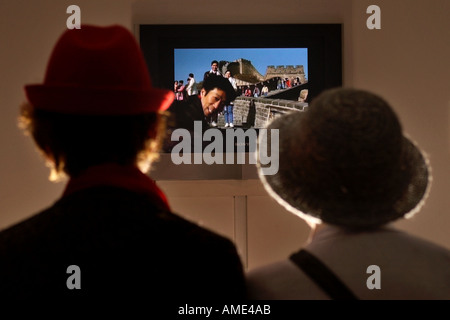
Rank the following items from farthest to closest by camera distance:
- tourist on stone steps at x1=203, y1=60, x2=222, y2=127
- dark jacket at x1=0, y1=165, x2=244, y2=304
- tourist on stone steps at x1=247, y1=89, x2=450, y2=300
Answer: tourist on stone steps at x1=203, y1=60, x2=222, y2=127
tourist on stone steps at x1=247, y1=89, x2=450, y2=300
dark jacket at x1=0, y1=165, x2=244, y2=304

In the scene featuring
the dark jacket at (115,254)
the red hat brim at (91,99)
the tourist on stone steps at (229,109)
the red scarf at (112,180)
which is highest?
the tourist on stone steps at (229,109)

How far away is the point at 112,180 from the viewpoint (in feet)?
2.70

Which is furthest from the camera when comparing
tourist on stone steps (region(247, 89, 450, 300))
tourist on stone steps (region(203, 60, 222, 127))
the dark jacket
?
tourist on stone steps (region(203, 60, 222, 127))

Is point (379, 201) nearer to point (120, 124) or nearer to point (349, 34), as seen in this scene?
point (120, 124)

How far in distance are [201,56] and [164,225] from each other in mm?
2893

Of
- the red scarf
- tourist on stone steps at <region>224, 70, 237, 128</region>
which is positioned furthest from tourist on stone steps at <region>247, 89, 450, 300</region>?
tourist on stone steps at <region>224, 70, 237, 128</region>

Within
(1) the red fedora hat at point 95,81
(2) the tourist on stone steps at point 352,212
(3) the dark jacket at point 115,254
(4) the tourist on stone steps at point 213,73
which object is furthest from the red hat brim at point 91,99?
(4) the tourist on stone steps at point 213,73

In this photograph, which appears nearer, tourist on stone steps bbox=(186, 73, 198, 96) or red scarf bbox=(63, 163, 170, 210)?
red scarf bbox=(63, 163, 170, 210)

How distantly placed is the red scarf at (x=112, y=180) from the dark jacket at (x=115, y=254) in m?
0.02

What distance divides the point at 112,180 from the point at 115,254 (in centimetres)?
12

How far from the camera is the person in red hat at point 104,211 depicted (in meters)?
0.76

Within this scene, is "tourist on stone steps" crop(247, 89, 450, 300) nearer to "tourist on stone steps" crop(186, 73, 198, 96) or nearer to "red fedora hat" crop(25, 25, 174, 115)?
"red fedora hat" crop(25, 25, 174, 115)

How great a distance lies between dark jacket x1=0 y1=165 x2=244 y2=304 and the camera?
76cm

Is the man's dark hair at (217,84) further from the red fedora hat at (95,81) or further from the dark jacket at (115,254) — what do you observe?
the dark jacket at (115,254)
